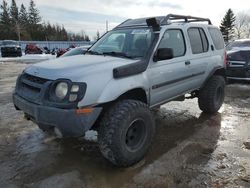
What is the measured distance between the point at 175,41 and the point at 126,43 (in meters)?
0.89

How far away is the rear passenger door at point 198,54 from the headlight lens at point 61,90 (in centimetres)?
261

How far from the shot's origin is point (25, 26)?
240 ft

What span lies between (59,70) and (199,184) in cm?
222

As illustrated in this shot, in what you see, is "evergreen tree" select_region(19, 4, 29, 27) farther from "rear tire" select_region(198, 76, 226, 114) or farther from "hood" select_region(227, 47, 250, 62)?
"rear tire" select_region(198, 76, 226, 114)

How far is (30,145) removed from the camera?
4641mm

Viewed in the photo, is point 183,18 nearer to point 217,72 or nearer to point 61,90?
point 217,72

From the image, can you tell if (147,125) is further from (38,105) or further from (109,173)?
(38,105)

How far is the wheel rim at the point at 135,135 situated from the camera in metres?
3.92

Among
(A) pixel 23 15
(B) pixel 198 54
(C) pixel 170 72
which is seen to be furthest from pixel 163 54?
(A) pixel 23 15

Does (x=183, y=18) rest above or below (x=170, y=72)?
above

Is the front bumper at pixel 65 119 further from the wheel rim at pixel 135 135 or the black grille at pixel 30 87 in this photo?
the wheel rim at pixel 135 135

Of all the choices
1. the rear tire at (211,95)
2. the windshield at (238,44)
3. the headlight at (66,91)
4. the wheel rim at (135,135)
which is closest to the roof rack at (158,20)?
the rear tire at (211,95)

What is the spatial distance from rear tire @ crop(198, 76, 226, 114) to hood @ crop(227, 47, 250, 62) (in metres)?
4.07

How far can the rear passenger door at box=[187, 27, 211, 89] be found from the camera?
532cm
